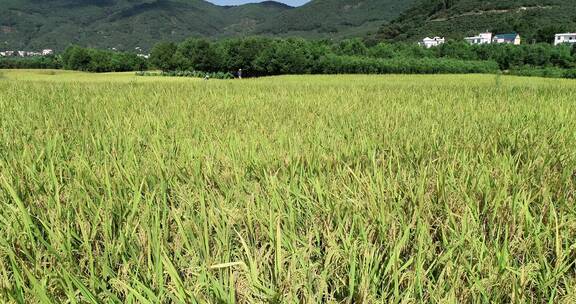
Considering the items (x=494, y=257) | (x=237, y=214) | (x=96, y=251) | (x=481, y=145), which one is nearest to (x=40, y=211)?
(x=96, y=251)

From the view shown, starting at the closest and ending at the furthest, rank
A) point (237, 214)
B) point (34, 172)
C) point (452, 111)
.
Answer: point (237, 214), point (34, 172), point (452, 111)

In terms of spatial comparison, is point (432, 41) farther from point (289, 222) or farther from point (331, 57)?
point (289, 222)

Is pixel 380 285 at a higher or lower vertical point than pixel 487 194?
lower

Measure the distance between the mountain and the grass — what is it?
454 ft

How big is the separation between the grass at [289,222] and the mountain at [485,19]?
13845 centimetres

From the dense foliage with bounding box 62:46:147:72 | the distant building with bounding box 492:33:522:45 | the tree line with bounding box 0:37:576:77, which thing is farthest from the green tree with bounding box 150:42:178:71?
the distant building with bounding box 492:33:522:45

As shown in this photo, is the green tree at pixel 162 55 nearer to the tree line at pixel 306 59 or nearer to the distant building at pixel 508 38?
the tree line at pixel 306 59

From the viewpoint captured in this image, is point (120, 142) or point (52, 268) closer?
point (52, 268)

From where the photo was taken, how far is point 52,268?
1157 mm

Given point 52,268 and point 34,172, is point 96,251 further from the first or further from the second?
point 34,172

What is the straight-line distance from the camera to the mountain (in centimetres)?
12800

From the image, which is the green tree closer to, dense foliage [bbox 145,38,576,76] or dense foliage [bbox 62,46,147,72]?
dense foliage [bbox 145,38,576,76]

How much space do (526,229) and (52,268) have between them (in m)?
1.48

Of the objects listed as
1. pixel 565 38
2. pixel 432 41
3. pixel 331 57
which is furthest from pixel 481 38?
pixel 331 57
